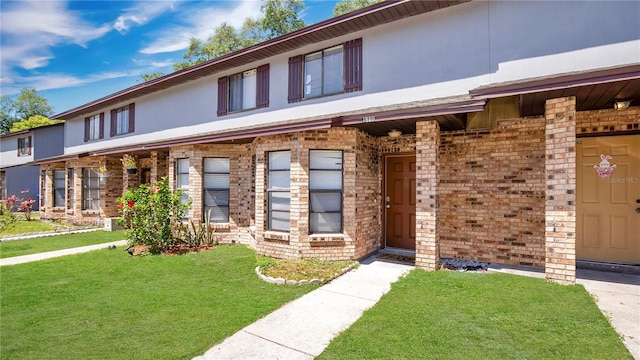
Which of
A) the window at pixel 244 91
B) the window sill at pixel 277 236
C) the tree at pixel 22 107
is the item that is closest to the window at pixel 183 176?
the window at pixel 244 91

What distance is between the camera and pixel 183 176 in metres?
9.98

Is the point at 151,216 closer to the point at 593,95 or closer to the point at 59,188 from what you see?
the point at 593,95

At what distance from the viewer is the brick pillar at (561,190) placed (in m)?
4.81

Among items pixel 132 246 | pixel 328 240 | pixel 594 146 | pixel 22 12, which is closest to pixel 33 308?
pixel 132 246

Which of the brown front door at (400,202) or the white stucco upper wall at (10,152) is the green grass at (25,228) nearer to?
the white stucco upper wall at (10,152)

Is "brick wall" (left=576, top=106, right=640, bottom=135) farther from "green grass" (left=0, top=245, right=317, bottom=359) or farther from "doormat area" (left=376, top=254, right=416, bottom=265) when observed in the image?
"green grass" (left=0, top=245, right=317, bottom=359)

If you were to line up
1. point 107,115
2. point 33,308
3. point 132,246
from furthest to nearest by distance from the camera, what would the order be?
point 107,115 → point 132,246 → point 33,308

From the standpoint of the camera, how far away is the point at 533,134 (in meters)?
6.11

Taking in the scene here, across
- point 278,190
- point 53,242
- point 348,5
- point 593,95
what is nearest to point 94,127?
point 53,242

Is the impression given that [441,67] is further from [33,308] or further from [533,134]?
[33,308]

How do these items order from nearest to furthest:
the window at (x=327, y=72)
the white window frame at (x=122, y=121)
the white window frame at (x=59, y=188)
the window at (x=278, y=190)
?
the window at (x=278, y=190) < the window at (x=327, y=72) < the white window frame at (x=122, y=121) < the white window frame at (x=59, y=188)

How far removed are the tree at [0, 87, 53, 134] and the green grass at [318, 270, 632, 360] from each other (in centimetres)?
5905

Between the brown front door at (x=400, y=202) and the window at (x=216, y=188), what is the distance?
514cm

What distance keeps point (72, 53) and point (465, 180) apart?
16.3 metres
